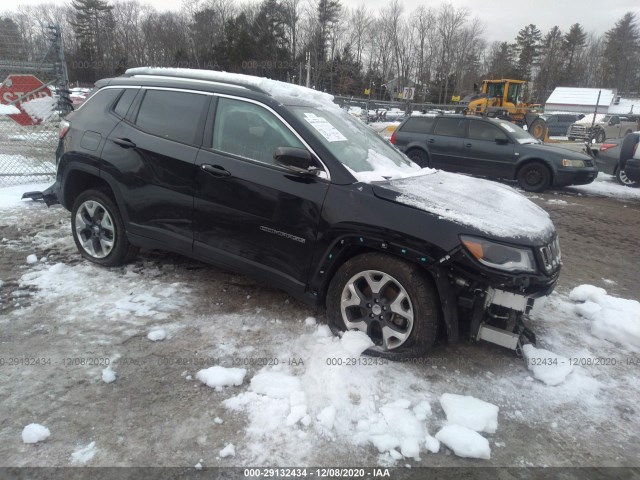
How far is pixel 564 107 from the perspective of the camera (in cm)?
4309

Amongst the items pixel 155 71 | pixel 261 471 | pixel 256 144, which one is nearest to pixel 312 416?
pixel 261 471

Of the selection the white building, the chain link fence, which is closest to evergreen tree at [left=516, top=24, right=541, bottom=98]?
the white building

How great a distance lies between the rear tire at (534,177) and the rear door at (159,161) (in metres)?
8.63

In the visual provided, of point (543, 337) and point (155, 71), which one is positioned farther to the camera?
point (155, 71)

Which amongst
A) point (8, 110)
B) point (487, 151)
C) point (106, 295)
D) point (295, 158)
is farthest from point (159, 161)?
point (487, 151)

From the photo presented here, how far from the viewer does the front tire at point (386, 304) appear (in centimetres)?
292

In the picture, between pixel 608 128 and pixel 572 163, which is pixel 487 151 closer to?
pixel 572 163

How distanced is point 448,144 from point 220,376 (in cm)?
933

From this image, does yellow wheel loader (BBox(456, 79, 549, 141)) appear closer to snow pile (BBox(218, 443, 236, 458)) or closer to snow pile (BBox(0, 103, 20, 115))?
snow pile (BBox(0, 103, 20, 115))

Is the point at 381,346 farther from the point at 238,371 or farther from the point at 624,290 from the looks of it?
the point at 624,290

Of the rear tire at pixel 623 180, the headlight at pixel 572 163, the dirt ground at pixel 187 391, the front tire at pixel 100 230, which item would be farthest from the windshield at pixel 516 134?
the front tire at pixel 100 230

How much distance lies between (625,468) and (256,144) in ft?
10.2

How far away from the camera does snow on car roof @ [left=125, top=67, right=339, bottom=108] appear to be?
3.64 meters

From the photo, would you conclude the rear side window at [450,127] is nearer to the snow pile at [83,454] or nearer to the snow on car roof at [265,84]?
the snow on car roof at [265,84]
